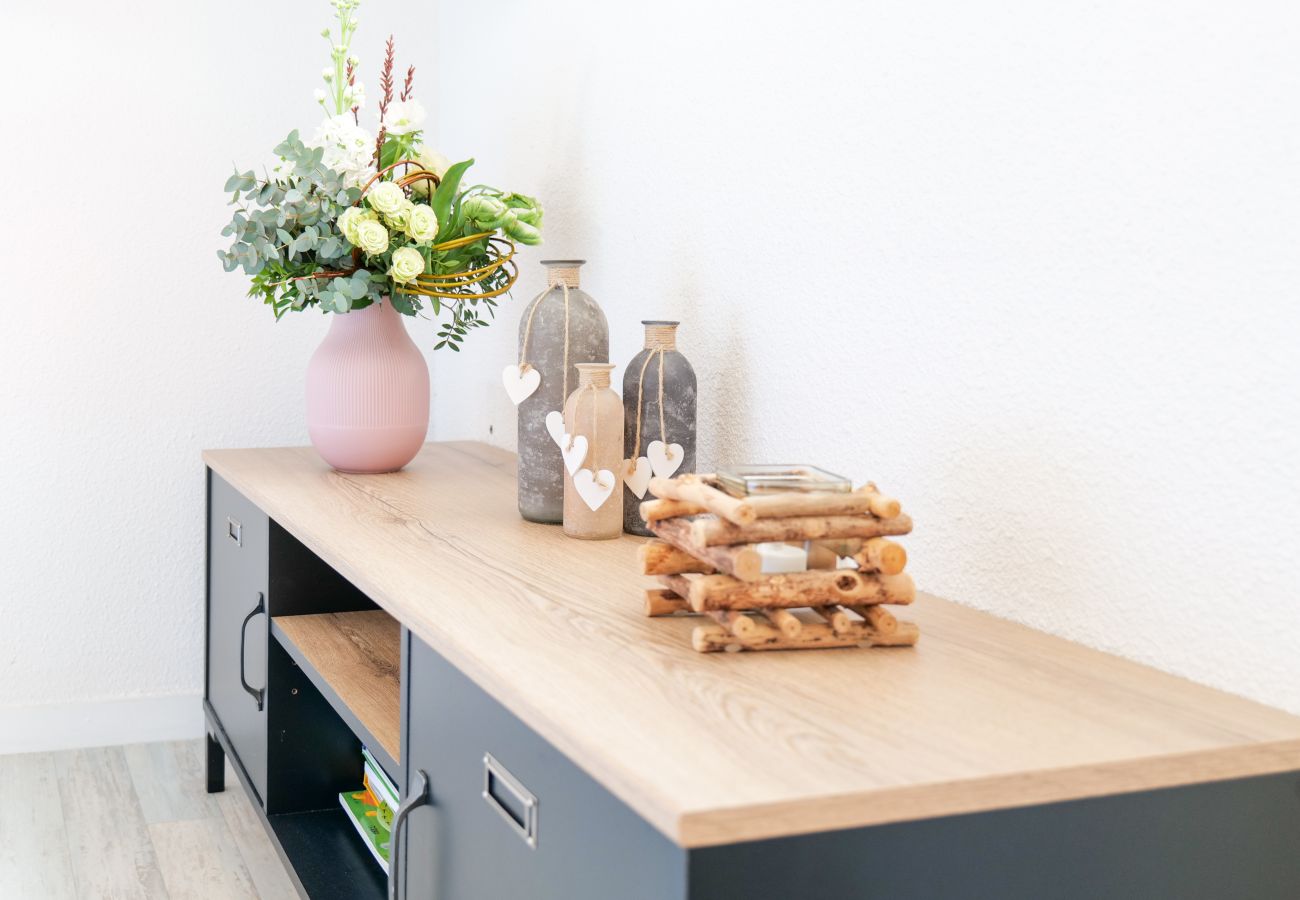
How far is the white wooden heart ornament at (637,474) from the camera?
1574 millimetres

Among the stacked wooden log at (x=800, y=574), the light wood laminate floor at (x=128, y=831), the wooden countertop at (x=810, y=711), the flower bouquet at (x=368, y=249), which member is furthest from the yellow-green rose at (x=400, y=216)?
the light wood laminate floor at (x=128, y=831)

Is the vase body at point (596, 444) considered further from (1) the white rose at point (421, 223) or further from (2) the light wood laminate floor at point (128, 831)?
(2) the light wood laminate floor at point (128, 831)

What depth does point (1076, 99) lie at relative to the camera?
113 centimetres

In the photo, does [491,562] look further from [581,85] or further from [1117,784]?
[581,85]

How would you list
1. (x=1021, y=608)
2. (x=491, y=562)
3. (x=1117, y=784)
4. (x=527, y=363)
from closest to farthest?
(x=1117, y=784) < (x=1021, y=608) < (x=491, y=562) < (x=527, y=363)

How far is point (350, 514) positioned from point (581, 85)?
2.84 feet

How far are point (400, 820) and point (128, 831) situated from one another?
1.34 meters

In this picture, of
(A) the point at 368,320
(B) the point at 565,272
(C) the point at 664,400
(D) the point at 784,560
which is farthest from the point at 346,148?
(D) the point at 784,560

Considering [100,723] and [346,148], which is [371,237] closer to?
[346,148]

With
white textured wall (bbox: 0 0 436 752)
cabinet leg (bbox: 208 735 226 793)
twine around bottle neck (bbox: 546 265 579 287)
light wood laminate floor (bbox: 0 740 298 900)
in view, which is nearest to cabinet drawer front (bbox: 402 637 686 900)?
twine around bottle neck (bbox: 546 265 579 287)

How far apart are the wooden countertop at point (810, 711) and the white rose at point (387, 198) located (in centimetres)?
73

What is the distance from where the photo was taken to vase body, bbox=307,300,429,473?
7.18ft

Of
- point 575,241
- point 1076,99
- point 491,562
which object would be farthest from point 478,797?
point 575,241

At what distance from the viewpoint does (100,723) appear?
2.81 meters
